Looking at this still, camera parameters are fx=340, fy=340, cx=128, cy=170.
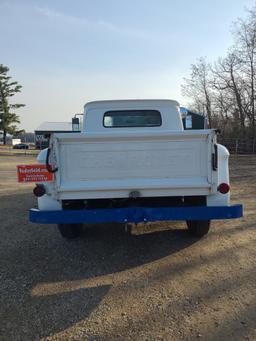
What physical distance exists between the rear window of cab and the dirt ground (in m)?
1.78

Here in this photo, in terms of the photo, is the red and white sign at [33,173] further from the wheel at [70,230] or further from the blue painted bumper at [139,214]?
the wheel at [70,230]

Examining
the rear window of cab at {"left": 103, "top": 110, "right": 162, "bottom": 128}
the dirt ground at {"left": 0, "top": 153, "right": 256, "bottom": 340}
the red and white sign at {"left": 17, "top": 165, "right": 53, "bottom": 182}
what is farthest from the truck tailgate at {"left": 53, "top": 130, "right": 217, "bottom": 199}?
the rear window of cab at {"left": 103, "top": 110, "right": 162, "bottom": 128}

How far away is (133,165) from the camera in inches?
154

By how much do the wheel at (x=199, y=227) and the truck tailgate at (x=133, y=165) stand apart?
1.11 m

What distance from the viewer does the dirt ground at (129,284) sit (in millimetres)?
2889

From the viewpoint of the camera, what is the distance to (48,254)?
4719mm

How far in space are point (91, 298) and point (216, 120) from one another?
125ft

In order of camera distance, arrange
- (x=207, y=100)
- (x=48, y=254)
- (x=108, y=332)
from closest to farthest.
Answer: (x=108, y=332) < (x=48, y=254) < (x=207, y=100)

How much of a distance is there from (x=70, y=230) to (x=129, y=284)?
5.79ft

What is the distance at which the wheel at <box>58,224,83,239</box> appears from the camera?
5121 mm

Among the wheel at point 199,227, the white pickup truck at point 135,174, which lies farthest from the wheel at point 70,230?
the wheel at point 199,227

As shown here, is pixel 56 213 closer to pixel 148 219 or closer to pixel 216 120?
pixel 148 219

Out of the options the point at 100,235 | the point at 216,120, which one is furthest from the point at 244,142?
the point at 100,235

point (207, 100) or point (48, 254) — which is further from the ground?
point (207, 100)
